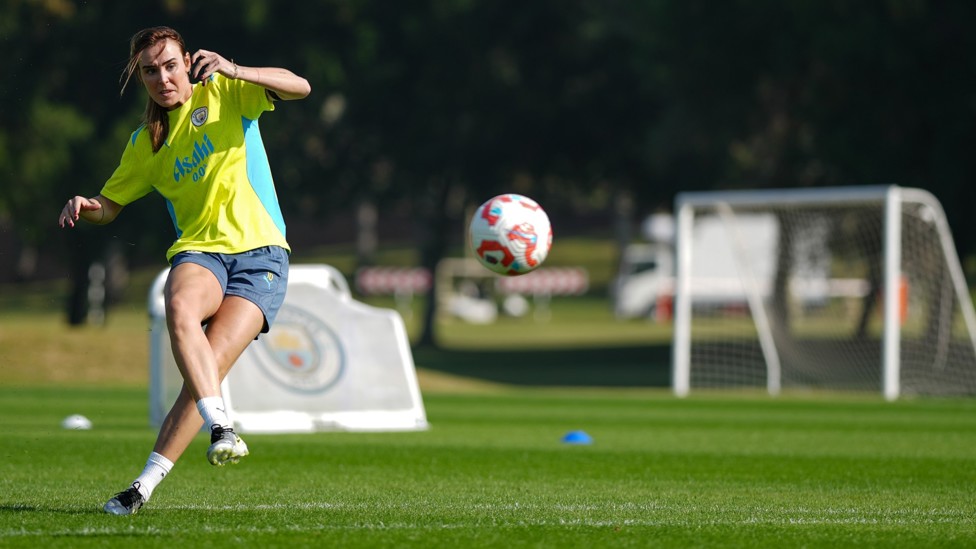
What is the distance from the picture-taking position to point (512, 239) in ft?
30.3

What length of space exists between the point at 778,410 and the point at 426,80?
768 inches

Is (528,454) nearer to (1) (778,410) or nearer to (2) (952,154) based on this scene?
(1) (778,410)

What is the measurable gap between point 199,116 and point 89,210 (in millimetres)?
733

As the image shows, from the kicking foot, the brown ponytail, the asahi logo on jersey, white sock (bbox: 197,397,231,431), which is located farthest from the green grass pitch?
the brown ponytail

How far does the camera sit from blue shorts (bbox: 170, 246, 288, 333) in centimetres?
704

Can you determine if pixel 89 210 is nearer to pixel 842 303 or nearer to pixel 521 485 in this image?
pixel 521 485

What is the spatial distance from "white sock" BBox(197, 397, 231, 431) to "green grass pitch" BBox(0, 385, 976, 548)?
46 cm

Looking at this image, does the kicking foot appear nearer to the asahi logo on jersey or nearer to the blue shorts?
the blue shorts

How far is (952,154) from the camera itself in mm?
27859

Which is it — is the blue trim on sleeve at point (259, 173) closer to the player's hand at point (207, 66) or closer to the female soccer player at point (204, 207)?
the female soccer player at point (204, 207)

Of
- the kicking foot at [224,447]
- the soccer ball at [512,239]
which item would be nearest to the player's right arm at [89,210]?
the kicking foot at [224,447]

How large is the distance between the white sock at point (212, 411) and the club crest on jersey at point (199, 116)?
137cm

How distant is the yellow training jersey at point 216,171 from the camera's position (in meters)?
7.14

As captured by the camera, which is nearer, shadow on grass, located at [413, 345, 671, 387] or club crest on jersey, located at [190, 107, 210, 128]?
club crest on jersey, located at [190, 107, 210, 128]
